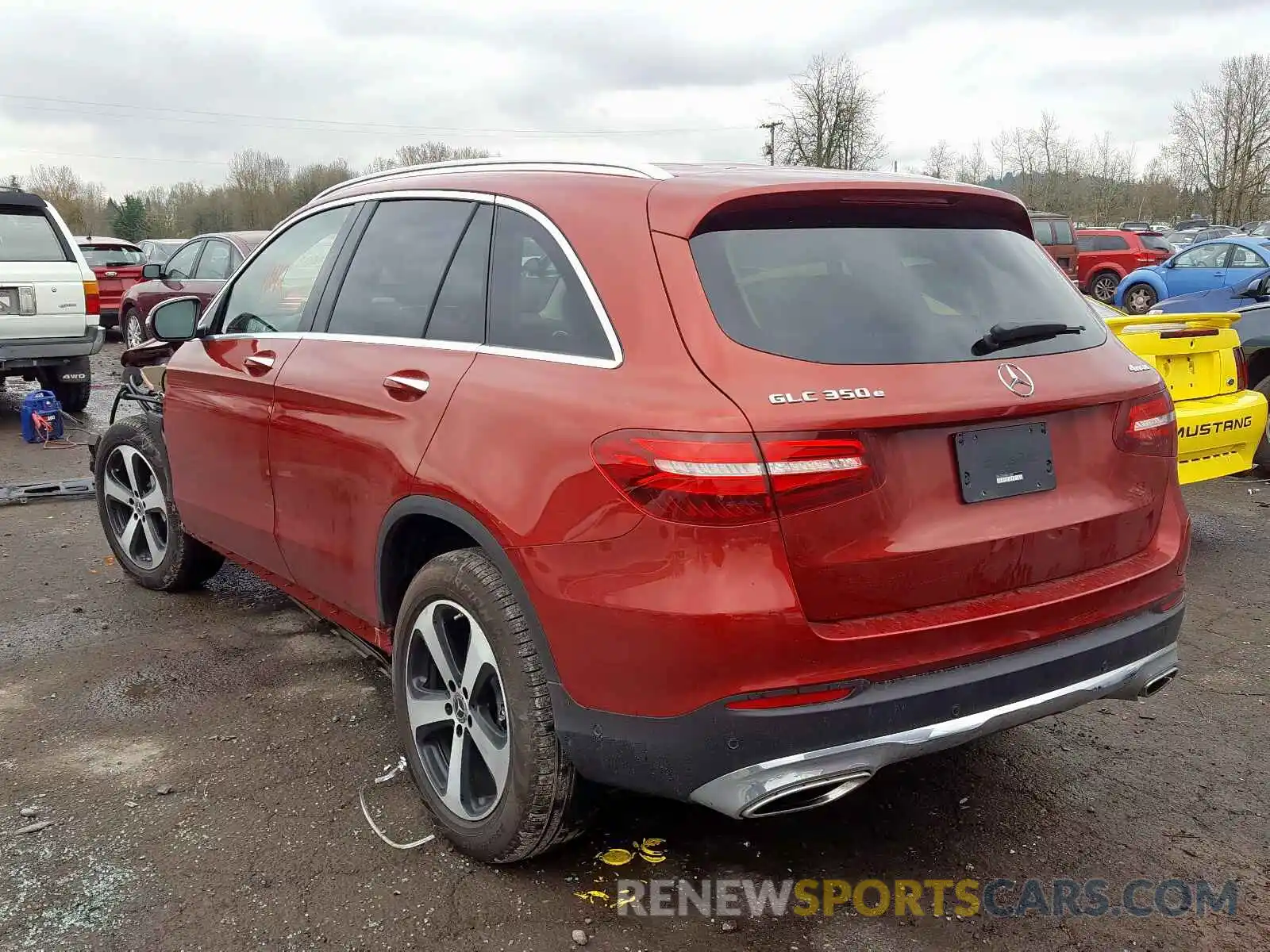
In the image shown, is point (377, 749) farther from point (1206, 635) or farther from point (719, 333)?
point (1206, 635)

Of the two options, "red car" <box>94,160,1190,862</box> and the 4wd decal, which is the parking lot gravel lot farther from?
the 4wd decal

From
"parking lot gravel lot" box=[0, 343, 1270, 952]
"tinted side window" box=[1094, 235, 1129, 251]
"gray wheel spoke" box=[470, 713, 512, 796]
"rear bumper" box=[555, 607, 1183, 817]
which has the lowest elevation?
"parking lot gravel lot" box=[0, 343, 1270, 952]

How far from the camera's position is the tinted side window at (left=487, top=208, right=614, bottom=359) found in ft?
8.48

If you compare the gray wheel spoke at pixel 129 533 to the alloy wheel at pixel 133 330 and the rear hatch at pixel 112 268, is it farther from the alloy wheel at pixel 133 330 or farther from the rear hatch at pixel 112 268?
the rear hatch at pixel 112 268

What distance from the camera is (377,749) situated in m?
3.53

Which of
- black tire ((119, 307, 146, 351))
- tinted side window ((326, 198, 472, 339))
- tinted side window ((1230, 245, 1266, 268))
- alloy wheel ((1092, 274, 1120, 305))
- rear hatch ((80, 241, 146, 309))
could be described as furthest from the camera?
alloy wheel ((1092, 274, 1120, 305))

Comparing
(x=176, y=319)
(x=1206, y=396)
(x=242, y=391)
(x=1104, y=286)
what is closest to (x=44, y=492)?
(x=176, y=319)

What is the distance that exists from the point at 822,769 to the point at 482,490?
1.03m

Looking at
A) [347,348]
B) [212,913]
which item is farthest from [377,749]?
[347,348]

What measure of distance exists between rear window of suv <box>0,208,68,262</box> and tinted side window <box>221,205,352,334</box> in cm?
668

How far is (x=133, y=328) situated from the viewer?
15.3 metres

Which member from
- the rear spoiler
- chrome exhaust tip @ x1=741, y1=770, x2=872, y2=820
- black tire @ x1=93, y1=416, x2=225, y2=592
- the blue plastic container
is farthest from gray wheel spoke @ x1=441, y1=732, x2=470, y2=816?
the blue plastic container

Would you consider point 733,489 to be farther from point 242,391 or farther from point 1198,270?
point 1198,270

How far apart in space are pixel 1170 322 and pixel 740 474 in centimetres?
491
